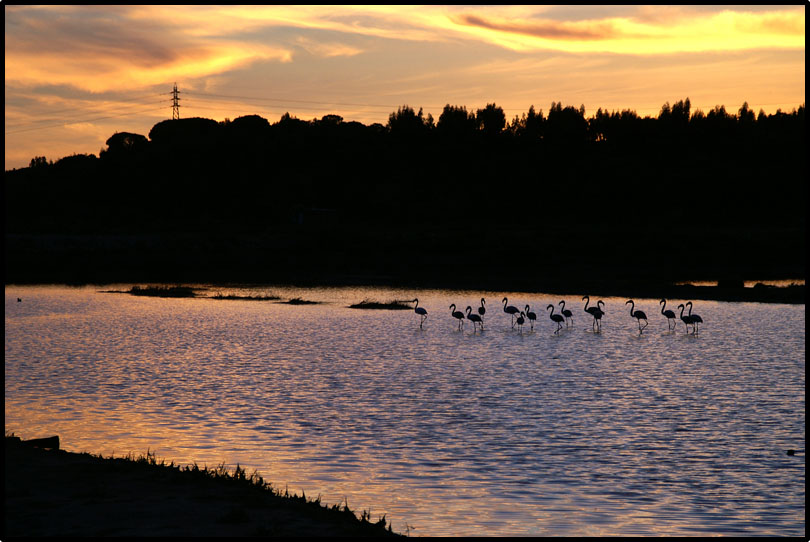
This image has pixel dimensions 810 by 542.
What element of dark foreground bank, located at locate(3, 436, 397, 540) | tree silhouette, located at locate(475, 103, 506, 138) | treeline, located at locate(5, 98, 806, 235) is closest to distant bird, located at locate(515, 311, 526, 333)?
dark foreground bank, located at locate(3, 436, 397, 540)

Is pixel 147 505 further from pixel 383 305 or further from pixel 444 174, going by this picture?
pixel 444 174

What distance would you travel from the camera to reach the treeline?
359ft

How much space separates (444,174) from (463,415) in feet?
357

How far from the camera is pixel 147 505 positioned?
10492 millimetres

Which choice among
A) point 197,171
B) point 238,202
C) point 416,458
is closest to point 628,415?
point 416,458

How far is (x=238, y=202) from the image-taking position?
11300 centimetres

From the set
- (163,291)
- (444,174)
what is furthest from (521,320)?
(444,174)

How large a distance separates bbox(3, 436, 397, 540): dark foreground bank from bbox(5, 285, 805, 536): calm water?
1506 millimetres

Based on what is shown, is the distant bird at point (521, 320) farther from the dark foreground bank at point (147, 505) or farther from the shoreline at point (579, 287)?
the dark foreground bank at point (147, 505)

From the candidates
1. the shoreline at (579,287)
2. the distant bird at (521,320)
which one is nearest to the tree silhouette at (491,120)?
the shoreline at (579,287)

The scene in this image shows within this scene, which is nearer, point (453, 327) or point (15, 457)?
point (15, 457)

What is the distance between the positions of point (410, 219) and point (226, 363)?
82.1 m

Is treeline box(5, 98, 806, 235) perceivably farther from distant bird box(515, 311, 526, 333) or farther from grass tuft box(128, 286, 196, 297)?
distant bird box(515, 311, 526, 333)

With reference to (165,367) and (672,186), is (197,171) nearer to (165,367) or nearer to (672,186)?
(672,186)
